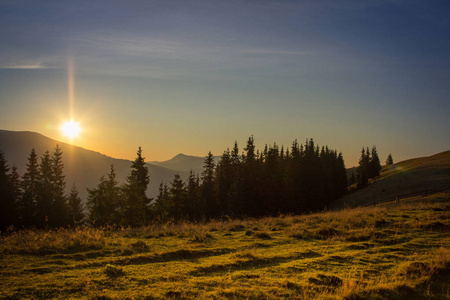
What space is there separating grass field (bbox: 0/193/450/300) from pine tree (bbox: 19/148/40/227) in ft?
127

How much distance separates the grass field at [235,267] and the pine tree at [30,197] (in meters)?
38.6

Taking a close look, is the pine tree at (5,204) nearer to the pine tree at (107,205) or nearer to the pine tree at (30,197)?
the pine tree at (30,197)

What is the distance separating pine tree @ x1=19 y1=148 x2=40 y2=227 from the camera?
42250 mm

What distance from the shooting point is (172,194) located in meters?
50.5

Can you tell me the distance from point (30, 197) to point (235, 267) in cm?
4784

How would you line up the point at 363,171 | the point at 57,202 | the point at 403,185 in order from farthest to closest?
the point at 363,171 → the point at 403,185 → the point at 57,202

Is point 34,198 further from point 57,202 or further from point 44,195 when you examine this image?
point 57,202

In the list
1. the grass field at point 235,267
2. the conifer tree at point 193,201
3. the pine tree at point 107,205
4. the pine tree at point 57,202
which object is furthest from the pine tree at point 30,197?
the grass field at point 235,267

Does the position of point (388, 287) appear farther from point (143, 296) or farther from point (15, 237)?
point (15, 237)

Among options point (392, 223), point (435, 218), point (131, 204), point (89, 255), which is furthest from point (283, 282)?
point (131, 204)

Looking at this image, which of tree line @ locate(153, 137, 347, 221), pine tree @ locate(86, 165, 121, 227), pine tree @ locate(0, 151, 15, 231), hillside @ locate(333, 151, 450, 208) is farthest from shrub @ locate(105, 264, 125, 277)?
hillside @ locate(333, 151, 450, 208)

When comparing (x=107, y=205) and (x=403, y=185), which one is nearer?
(x=107, y=205)

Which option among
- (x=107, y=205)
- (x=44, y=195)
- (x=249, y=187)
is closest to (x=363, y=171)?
(x=249, y=187)

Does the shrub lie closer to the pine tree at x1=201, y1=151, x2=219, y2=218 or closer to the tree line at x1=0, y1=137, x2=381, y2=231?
the tree line at x1=0, y1=137, x2=381, y2=231
